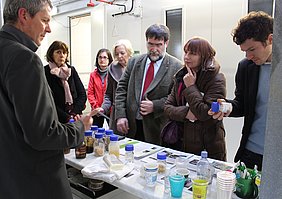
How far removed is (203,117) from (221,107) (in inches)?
6.0

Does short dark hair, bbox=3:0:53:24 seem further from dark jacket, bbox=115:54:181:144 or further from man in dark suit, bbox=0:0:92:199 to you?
dark jacket, bbox=115:54:181:144

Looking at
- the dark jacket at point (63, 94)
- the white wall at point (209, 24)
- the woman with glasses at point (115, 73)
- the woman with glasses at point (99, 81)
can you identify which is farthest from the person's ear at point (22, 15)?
the white wall at point (209, 24)

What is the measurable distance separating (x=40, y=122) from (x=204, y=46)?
113 cm

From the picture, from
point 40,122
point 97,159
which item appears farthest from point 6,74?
point 97,159

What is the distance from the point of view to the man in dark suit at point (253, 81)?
130 centimetres

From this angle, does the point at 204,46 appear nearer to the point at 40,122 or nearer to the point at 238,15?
the point at 40,122

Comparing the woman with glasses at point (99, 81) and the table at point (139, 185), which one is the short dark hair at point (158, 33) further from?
the woman with glasses at point (99, 81)

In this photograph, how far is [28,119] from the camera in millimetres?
905

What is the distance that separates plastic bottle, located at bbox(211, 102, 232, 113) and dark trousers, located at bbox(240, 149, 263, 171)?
10.5 inches

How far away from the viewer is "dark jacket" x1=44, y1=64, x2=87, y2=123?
Result: 225 centimetres

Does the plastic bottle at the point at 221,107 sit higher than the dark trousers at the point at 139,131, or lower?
higher

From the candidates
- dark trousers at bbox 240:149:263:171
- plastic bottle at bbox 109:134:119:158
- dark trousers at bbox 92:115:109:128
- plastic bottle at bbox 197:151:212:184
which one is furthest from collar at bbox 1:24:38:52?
dark trousers at bbox 92:115:109:128

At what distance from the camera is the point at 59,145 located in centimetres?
100

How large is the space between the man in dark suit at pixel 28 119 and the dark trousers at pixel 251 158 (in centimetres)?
95
